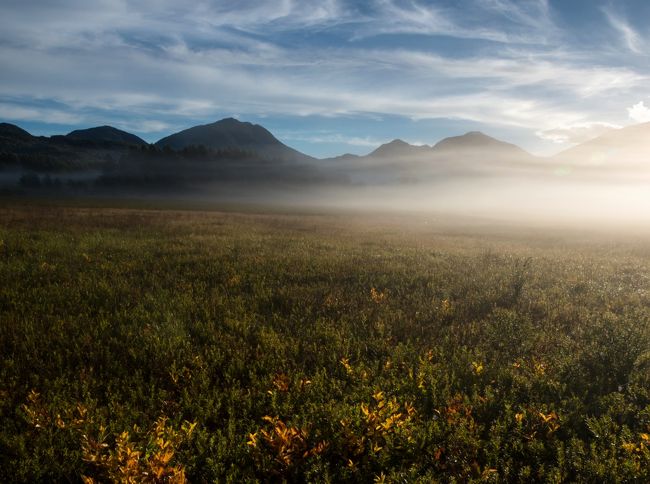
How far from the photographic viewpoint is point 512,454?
159 inches

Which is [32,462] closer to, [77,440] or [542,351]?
[77,440]

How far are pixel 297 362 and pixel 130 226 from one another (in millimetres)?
23034

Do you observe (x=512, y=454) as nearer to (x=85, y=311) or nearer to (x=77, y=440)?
(x=77, y=440)

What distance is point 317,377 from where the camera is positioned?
539 cm

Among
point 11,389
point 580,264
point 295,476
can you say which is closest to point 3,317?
point 11,389

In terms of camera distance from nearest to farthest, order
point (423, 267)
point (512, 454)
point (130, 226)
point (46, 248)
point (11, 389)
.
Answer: point (512, 454) < point (11, 389) < point (423, 267) < point (46, 248) < point (130, 226)

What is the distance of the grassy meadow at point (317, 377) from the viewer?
3.80 m

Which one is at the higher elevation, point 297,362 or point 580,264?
point 580,264

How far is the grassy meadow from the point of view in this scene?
150 inches

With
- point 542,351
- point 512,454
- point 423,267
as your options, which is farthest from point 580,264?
point 512,454

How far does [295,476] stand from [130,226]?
25.3 metres

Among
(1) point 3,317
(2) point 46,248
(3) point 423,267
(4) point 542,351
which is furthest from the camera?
(2) point 46,248

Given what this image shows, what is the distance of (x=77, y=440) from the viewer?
4062 millimetres

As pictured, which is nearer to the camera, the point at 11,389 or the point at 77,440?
the point at 77,440
